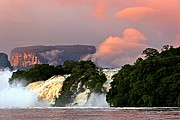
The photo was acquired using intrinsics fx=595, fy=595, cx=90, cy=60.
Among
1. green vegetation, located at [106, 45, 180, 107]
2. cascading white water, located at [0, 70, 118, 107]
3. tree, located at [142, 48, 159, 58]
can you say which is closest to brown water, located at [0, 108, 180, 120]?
green vegetation, located at [106, 45, 180, 107]

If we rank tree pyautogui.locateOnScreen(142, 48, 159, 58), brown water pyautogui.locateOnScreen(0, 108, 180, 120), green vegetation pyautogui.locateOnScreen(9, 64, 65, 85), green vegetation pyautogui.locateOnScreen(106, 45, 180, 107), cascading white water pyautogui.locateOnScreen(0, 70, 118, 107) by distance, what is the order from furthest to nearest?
green vegetation pyautogui.locateOnScreen(9, 64, 65, 85) → tree pyautogui.locateOnScreen(142, 48, 159, 58) → cascading white water pyautogui.locateOnScreen(0, 70, 118, 107) → green vegetation pyautogui.locateOnScreen(106, 45, 180, 107) → brown water pyautogui.locateOnScreen(0, 108, 180, 120)

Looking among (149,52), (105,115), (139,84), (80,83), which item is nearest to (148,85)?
(139,84)

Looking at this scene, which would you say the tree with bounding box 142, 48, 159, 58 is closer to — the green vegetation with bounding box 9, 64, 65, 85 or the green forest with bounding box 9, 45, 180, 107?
the green forest with bounding box 9, 45, 180, 107

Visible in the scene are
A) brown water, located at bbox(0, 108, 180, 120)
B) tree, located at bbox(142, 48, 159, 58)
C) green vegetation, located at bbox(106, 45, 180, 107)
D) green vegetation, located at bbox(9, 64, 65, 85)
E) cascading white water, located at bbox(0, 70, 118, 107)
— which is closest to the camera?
brown water, located at bbox(0, 108, 180, 120)

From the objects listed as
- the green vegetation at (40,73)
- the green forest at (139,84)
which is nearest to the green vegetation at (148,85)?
the green forest at (139,84)

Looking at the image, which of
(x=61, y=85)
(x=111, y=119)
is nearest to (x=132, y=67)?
(x=61, y=85)

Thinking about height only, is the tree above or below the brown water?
above

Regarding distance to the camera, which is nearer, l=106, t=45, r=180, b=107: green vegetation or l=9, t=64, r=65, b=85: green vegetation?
l=106, t=45, r=180, b=107: green vegetation

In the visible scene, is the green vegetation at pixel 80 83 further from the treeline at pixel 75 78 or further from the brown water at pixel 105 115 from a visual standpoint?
the brown water at pixel 105 115

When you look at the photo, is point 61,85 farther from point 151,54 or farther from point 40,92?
point 151,54

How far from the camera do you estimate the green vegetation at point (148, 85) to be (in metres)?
116

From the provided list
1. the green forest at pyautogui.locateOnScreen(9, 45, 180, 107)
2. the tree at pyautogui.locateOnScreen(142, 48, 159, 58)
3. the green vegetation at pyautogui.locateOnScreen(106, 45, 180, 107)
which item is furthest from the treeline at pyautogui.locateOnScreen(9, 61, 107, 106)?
the tree at pyautogui.locateOnScreen(142, 48, 159, 58)

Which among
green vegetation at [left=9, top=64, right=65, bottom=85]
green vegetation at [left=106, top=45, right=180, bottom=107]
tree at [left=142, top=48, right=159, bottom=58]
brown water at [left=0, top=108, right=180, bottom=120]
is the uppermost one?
tree at [left=142, top=48, right=159, bottom=58]

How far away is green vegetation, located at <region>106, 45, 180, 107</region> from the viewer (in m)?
116
